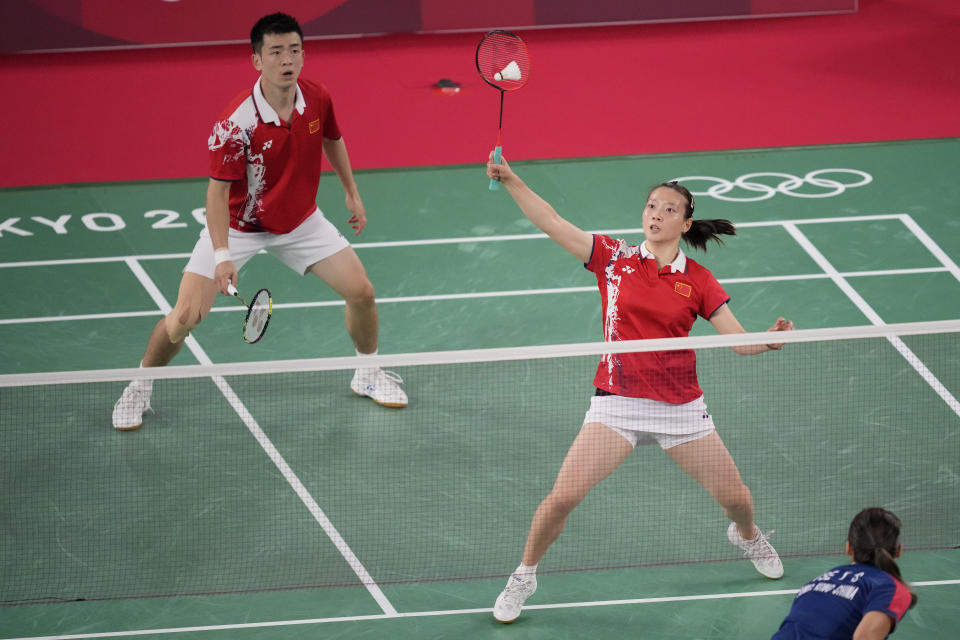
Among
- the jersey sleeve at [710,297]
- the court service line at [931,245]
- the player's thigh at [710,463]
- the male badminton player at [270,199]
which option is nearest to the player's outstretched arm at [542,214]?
the jersey sleeve at [710,297]

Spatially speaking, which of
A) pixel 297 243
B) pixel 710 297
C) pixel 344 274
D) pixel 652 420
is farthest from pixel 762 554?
pixel 297 243

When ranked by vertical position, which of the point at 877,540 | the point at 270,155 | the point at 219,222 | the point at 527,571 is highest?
the point at 270,155

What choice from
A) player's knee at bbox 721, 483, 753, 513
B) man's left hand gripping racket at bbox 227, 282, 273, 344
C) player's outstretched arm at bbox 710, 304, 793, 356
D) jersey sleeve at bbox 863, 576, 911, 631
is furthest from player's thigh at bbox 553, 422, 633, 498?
man's left hand gripping racket at bbox 227, 282, 273, 344

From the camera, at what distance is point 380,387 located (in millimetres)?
7258

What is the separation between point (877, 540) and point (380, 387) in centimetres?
352

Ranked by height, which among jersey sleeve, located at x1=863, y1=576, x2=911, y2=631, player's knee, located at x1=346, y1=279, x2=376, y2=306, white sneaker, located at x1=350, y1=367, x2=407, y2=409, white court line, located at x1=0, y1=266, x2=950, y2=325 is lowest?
white sneaker, located at x1=350, y1=367, x2=407, y2=409

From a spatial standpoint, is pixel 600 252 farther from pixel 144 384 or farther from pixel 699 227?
pixel 144 384

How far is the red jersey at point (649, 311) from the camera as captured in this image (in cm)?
527

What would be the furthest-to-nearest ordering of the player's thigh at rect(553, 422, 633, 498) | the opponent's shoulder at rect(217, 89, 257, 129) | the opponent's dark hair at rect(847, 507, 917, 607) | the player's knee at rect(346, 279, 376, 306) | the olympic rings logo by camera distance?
the olympic rings logo, the player's knee at rect(346, 279, 376, 306), the opponent's shoulder at rect(217, 89, 257, 129), the player's thigh at rect(553, 422, 633, 498), the opponent's dark hair at rect(847, 507, 917, 607)

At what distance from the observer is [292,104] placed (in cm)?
645

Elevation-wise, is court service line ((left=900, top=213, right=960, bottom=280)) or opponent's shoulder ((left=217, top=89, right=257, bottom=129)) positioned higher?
opponent's shoulder ((left=217, top=89, right=257, bottom=129))

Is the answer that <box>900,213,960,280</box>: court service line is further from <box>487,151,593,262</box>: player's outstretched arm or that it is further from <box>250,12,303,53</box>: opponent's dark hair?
<box>250,12,303,53</box>: opponent's dark hair

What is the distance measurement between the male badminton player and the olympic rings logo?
11.7 ft

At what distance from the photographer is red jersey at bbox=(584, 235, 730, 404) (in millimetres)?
5266
